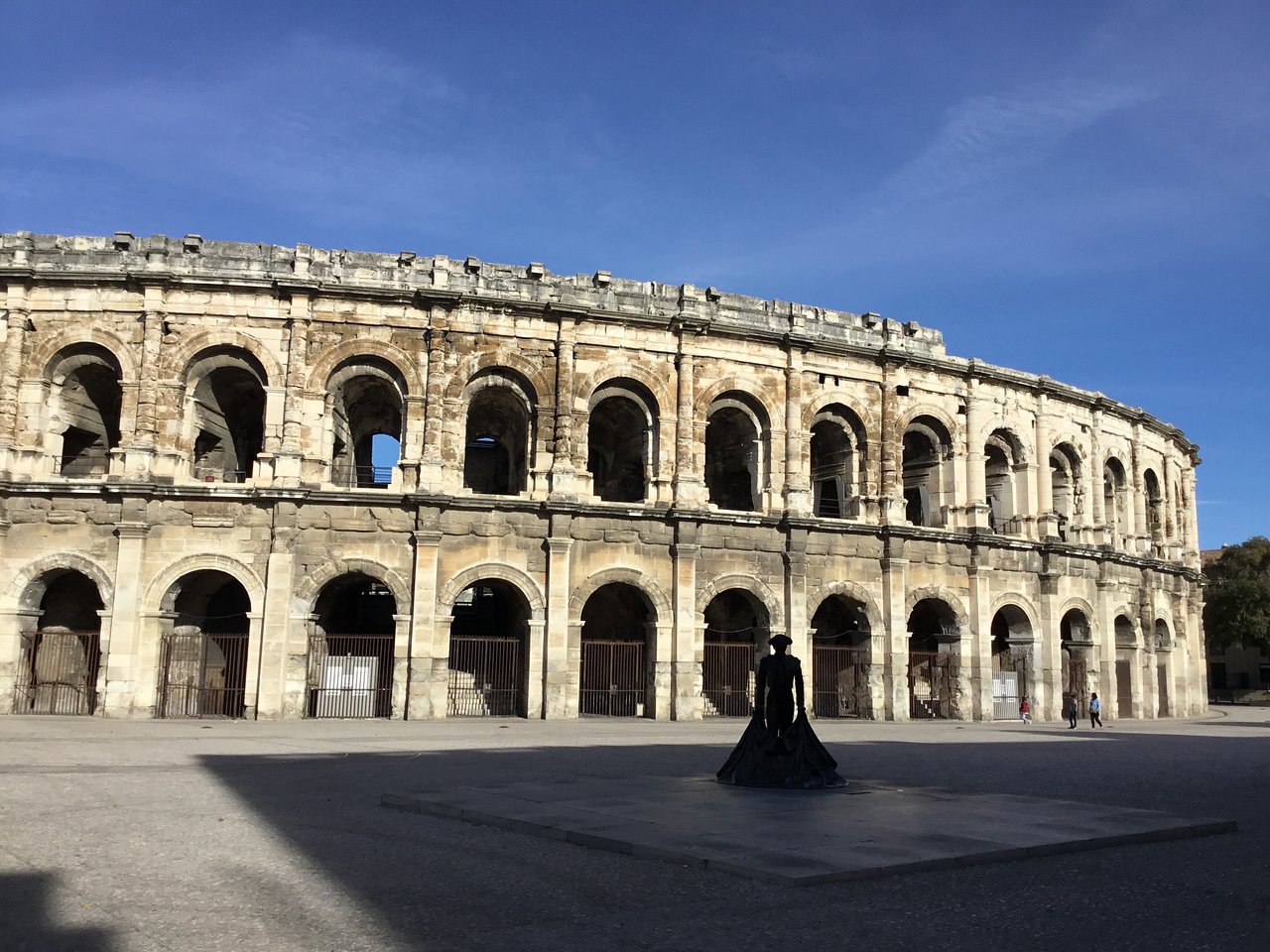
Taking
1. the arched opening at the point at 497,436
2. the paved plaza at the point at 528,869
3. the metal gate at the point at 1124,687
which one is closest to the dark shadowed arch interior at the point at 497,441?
the arched opening at the point at 497,436

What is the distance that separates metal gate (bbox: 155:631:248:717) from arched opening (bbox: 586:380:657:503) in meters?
8.85

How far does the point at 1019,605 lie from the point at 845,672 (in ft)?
17.1

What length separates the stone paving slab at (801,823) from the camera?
259 inches

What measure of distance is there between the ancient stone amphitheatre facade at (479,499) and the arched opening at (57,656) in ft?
0.25

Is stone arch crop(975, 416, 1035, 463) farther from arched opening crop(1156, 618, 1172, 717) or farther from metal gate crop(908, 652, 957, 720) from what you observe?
arched opening crop(1156, 618, 1172, 717)

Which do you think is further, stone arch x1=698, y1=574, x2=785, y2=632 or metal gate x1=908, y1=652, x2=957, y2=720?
metal gate x1=908, y1=652, x2=957, y2=720

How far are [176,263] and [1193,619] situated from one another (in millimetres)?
31159

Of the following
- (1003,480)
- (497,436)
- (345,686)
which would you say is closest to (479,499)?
(345,686)

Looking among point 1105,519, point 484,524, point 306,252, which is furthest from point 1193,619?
point 306,252

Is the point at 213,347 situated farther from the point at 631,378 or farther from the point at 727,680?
the point at 727,680

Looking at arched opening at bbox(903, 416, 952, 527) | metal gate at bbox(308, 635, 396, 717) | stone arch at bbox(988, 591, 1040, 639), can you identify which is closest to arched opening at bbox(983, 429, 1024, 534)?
arched opening at bbox(903, 416, 952, 527)

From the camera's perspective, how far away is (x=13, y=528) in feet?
69.4

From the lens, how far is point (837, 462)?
26594 millimetres

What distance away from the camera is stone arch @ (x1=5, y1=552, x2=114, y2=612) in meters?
20.9
